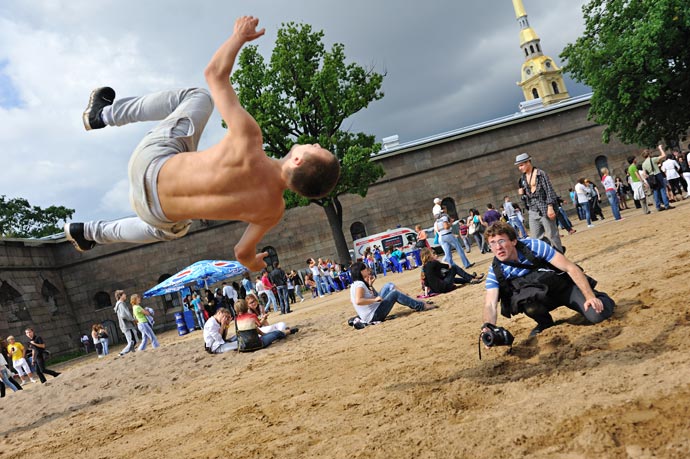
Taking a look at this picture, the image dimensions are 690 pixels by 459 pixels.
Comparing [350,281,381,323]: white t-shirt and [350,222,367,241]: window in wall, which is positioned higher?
[350,222,367,241]: window in wall

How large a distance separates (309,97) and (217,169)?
2513 centimetres

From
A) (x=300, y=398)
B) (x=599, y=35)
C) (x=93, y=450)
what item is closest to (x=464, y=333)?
(x=300, y=398)

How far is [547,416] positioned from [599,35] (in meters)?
27.6

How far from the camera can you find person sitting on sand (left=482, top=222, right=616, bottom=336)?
5254mm

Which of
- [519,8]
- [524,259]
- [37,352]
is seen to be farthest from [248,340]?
[519,8]

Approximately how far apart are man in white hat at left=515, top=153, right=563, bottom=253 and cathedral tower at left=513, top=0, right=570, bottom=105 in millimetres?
103382

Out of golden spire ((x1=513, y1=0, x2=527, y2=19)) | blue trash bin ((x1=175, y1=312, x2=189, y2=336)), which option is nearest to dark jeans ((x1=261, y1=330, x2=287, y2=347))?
blue trash bin ((x1=175, y1=312, x2=189, y2=336))

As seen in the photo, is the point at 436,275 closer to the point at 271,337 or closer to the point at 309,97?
the point at 271,337

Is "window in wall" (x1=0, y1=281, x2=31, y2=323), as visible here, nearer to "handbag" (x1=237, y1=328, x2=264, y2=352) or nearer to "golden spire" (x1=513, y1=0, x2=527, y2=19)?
"handbag" (x1=237, y1=328, x2=264, y2=352)

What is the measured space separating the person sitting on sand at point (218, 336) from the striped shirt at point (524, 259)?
6997 millimetres

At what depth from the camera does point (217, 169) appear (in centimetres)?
387

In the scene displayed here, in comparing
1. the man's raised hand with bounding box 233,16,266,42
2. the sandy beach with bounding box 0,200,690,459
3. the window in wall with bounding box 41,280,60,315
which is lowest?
the sandy beach with bounding box 0,200,690,459

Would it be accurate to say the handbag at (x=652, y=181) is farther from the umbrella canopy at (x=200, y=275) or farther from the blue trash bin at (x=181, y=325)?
the blue trash bin at (x=181, y=325)

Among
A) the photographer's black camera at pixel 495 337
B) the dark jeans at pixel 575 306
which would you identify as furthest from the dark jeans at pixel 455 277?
the photographer's black camera at pixel 495 337
